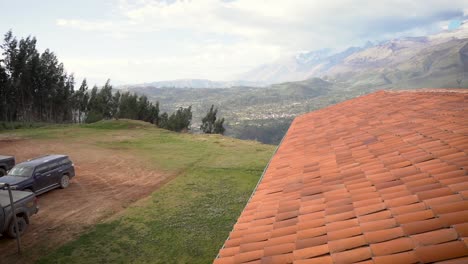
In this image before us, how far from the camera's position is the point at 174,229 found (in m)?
14.6

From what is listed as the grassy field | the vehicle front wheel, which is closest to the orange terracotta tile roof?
the grassy field

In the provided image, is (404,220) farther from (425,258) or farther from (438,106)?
(438,106)

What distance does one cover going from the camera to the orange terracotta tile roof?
3.04 m

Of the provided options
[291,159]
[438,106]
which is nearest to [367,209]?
[291,159]

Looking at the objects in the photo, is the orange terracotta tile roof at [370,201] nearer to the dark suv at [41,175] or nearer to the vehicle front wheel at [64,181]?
the dark suv at [41,175]

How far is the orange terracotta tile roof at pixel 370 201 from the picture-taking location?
3.04 meters

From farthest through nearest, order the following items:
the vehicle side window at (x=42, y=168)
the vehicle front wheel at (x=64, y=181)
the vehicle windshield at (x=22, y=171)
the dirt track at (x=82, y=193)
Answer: the vehicle front wheel at (x=64, y=181), the vehicle side window at (x=42, y=168), the vehicle windshield at (x=22, y=171), the dirt track at (x=82, y=193)

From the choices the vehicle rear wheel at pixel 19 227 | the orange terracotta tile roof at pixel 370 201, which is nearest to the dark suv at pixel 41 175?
the vehicle rear wheel at pixel 19 227

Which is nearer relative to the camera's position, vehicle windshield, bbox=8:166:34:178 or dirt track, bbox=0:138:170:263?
dirt track, bbox=0:138:170:263

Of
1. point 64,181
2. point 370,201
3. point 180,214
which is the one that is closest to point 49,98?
point 64,181

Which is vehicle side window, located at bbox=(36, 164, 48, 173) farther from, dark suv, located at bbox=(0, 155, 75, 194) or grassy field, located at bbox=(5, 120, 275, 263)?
grassy field, located at bbox=(5, 120, 275, 263)

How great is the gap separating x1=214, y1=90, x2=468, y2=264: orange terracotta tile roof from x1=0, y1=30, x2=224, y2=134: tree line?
63.0m

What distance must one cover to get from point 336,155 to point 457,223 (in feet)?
14.3

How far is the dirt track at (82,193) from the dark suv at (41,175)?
2.18ft
